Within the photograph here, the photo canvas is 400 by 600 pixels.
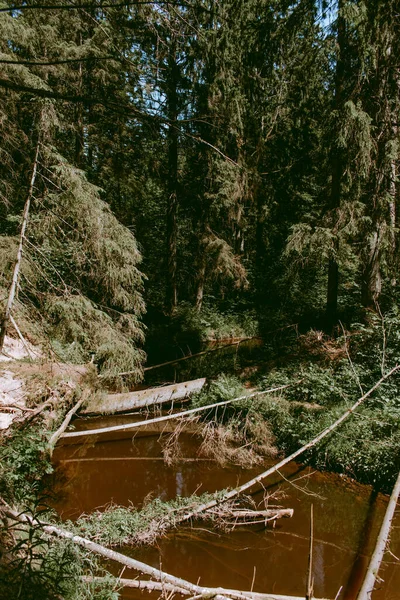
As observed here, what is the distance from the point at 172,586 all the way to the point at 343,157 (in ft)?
33.9

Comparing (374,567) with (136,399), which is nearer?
(374,567)

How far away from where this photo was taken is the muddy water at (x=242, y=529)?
5.07 meters

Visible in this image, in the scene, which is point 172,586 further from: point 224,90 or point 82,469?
point 224,90

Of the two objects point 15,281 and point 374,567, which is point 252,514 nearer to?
point 374,567

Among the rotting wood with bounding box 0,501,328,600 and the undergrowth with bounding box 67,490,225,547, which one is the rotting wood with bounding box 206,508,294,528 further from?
the rotting wood with bounding box 0,501,328,600

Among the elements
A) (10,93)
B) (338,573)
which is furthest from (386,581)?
(10,93)

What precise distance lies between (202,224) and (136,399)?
339 inches

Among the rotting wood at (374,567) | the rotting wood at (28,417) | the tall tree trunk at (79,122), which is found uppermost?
the tall tree trunk at (79,122)

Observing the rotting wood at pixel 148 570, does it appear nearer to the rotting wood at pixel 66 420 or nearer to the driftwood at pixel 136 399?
the rotting wood at pixel 66 420

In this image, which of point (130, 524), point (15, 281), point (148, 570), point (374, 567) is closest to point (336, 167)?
point (15, 281)

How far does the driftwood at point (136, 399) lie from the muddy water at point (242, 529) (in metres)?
0.81

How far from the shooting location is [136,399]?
9.77m

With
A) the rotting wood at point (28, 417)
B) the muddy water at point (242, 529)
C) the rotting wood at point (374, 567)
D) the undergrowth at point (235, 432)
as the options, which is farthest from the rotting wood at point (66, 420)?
the rotting wood at point (374, 567)

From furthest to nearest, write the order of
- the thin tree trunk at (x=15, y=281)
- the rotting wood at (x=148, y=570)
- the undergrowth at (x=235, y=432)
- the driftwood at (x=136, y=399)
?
the driftwood at (x=136, y=399) → the undergrowth at (x=235, y=432) → the thin tree trunk at (x=15, y=281) → the rotting wood at (x=148, y=570)
